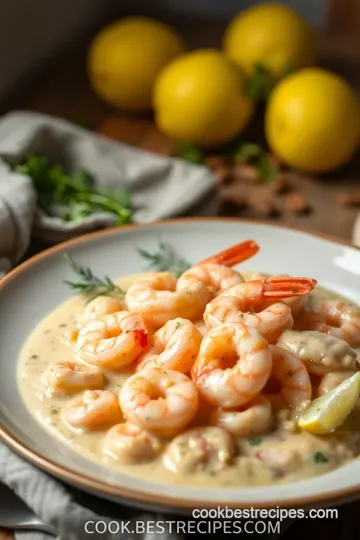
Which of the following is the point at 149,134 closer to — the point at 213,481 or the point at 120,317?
the point at 120,317

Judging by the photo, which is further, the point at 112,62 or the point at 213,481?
the point at 112,62

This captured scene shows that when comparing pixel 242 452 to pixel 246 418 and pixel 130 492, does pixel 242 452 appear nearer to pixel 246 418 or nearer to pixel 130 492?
pixel 246 418

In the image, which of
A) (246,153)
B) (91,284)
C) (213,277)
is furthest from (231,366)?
(246,153)

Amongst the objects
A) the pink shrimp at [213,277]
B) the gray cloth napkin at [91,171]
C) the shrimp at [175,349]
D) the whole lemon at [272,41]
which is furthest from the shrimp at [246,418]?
the whole lemon at [272,41]

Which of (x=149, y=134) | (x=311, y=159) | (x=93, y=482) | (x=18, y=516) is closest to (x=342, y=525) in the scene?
(x=93, y=482)

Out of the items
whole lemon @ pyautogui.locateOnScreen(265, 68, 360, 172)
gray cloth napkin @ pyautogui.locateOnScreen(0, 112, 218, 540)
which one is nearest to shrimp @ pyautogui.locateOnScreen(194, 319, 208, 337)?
gray cloth napkin @ pyautogui.locateOnScreen(0, 112, 218, 540)

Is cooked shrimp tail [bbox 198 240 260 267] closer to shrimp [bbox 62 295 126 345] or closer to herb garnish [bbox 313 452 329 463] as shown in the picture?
shrimp [bbox 62 295 126 345]

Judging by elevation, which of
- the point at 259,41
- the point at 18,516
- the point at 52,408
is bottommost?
the point at 18,516
